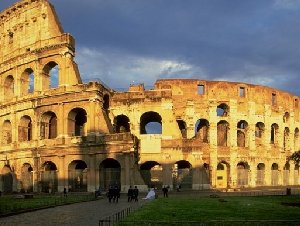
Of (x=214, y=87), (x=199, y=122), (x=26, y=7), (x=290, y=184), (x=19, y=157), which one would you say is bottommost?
(x=290, y=184)

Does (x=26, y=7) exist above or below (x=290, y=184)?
above

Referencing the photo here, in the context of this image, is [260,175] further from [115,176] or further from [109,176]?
[109,176]

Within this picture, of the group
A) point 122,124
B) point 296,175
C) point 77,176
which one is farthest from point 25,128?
point 296,175

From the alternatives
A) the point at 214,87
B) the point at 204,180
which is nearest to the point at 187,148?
the point at 204,180

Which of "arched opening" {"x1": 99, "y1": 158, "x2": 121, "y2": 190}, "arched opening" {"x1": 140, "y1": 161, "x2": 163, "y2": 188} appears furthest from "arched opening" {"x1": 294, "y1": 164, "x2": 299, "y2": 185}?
"arched opening" {"x1": 99, "y1": 158, "x2": 121, "y2": 190}

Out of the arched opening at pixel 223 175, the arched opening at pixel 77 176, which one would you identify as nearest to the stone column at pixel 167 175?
the arched opening at pixel 77 176

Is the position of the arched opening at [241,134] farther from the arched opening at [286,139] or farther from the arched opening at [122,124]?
the arched opening at [122,124]

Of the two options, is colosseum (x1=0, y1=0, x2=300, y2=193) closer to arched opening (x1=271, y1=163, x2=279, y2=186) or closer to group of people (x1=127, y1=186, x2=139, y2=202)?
arched opening (x1=271, y1=163, x2=279, y2=186)

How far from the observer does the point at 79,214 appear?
20.1 metres

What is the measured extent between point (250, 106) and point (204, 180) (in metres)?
12.7

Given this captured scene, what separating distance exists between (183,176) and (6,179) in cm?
1804

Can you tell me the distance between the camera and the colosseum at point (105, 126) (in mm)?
40219

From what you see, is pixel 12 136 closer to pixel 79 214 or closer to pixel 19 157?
pixel 19 157

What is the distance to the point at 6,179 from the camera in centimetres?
4547
